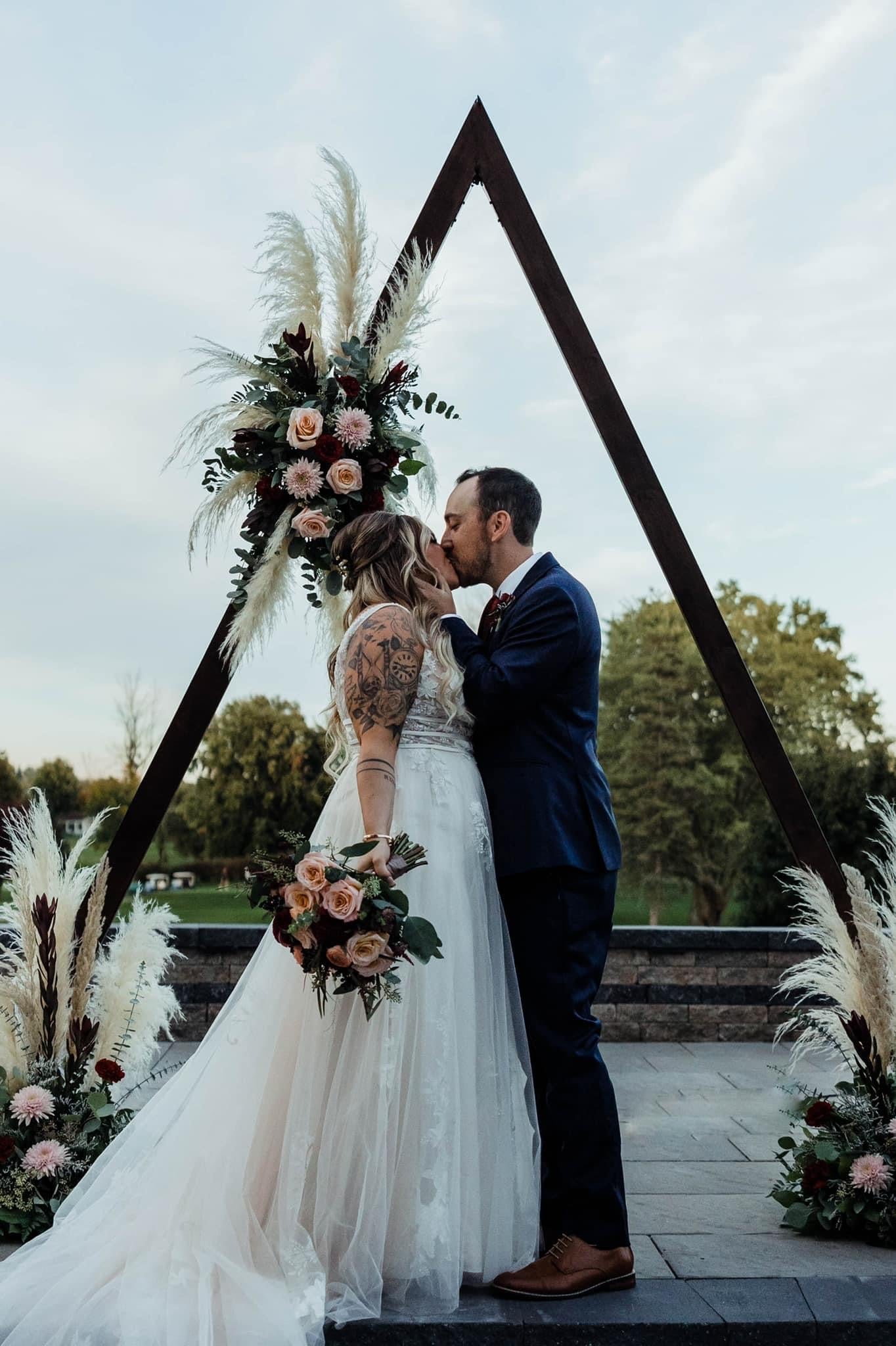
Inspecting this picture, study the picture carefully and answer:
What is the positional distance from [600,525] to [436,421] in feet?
50.3

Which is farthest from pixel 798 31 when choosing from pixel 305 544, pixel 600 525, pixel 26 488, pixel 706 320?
pixel 600 525

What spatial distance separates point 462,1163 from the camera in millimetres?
2705

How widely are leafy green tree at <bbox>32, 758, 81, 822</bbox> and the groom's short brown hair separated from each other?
49.2 ft

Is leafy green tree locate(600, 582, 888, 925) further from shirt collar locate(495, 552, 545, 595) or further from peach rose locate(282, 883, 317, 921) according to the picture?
peach rose locate(282, 883, 317, 921)

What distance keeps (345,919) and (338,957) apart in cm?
9

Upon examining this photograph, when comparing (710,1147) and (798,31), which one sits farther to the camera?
(798,31)

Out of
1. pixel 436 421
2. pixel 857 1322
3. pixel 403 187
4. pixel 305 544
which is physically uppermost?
pixel 403 187

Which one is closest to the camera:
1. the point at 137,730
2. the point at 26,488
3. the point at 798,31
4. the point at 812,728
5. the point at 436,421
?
the point at 436,421

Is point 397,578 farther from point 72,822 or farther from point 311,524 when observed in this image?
point 72,822

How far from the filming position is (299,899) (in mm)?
2521

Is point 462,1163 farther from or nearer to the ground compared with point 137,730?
nearer to the ground

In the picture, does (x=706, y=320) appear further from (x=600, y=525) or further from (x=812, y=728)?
(x=812, y=728)

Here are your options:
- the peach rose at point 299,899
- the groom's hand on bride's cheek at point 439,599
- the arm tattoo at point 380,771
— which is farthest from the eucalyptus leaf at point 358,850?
the groom's hand on bride's cheek at point 439,599

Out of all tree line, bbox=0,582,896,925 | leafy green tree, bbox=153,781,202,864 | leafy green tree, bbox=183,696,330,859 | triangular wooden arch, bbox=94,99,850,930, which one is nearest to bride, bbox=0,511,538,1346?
triangular wooden arch, bbox=94,99,850,930
